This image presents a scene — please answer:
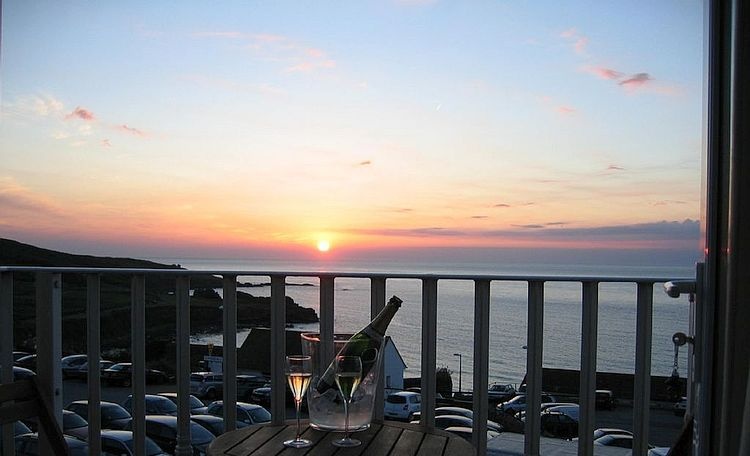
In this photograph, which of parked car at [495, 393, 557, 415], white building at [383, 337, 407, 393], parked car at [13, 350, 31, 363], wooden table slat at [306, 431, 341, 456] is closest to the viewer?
wooden table slat at [306, 431, 341, 456]

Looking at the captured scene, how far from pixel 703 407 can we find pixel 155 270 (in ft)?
7.57

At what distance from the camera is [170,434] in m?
3.28

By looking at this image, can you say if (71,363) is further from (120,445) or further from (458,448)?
(458,448)

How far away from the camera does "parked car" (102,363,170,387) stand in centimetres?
355

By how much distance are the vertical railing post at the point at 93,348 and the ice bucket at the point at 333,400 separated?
1.59 meters

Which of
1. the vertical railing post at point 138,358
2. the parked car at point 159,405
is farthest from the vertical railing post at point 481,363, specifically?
the parked car at point 159,405

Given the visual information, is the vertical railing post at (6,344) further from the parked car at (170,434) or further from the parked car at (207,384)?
the parked car at (207,384)

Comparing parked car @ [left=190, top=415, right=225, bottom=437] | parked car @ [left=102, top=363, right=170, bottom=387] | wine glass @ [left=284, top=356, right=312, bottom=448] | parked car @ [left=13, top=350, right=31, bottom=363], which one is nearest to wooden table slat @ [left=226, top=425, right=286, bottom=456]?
wine glass @ [left=284, top=356, right=312, bottom=448]

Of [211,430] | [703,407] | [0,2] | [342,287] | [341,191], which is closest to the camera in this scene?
[703,407]

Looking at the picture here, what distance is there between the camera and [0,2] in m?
2.65

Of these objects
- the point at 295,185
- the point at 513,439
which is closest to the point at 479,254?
the point at 295,185

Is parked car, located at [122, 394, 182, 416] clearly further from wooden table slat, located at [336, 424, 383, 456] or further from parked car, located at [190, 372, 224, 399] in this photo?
wooden table slat, located at [336, 424, 383, 456]

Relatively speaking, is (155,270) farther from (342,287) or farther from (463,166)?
(463,166)

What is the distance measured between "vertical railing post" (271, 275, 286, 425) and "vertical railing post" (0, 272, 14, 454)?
4.09 ft
